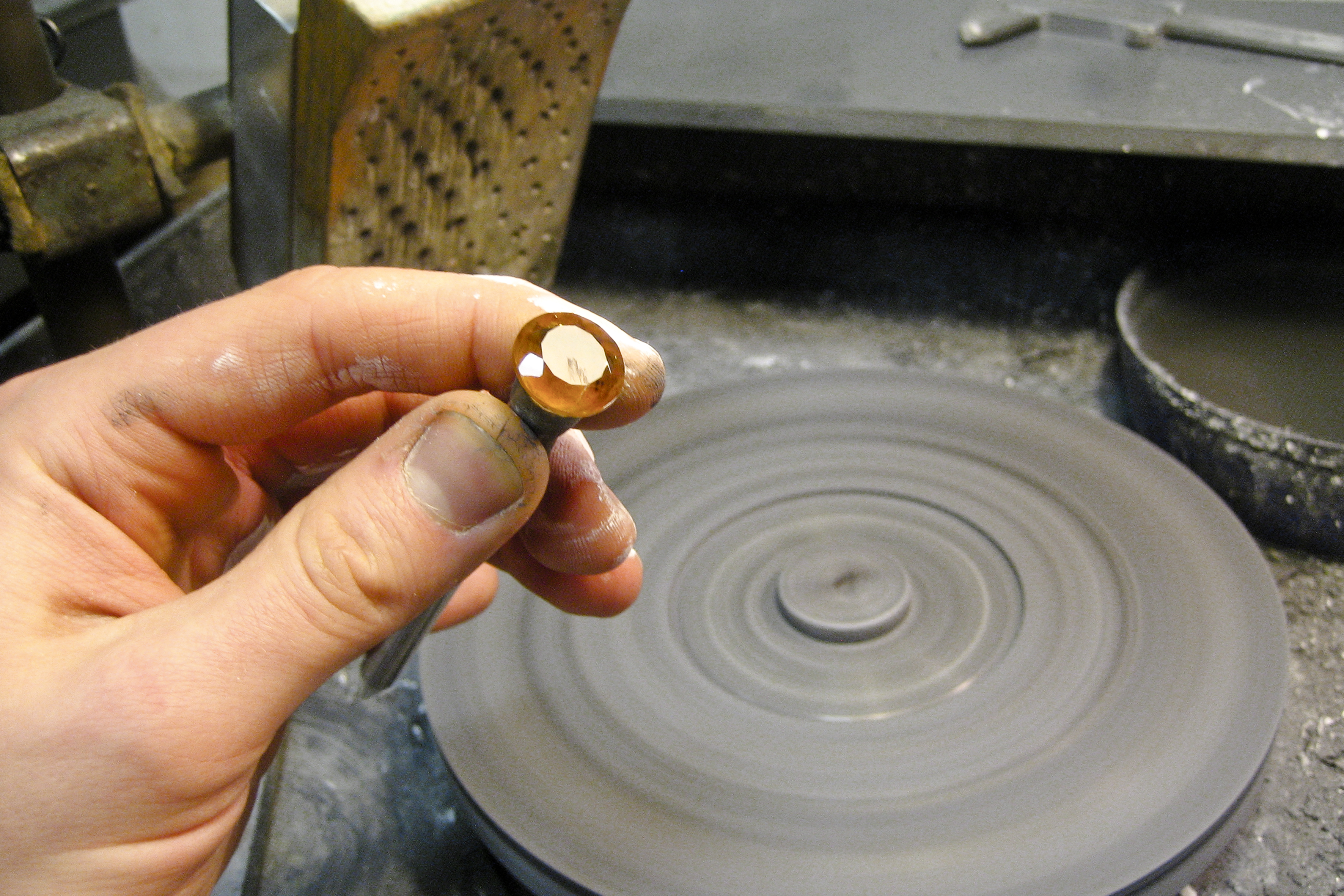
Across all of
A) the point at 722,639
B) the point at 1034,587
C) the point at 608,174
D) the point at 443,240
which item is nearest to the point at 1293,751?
the point at 1034,587

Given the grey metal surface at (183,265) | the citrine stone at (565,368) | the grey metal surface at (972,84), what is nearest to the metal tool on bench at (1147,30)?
the grey metal surface at (972,84)

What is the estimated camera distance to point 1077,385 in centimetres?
128

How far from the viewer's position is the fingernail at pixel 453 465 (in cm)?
52

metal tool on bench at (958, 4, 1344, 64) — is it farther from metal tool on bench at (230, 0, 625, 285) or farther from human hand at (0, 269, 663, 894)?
human hand at (0, 269, 663, 894)

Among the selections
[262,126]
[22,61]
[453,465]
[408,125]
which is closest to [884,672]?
[453,465]

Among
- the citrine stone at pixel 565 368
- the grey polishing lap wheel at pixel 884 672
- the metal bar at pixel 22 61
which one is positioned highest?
the metal bar at pixel 22 61

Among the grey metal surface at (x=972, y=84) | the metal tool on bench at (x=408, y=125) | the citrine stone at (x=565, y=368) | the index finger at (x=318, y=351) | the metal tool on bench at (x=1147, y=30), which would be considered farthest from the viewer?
the metal tool on bench at (x=1147, y=30)

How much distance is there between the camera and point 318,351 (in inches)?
24.7

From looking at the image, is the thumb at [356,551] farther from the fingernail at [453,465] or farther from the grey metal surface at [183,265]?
the grey metal surface at [183,265]

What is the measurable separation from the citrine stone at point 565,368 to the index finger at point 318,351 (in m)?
0.10

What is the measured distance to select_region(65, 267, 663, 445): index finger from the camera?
1.99 ft

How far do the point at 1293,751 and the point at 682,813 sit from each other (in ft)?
1.64

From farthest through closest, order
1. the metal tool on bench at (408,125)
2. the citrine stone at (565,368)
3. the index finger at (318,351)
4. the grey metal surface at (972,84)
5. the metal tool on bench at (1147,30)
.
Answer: the metal tool on bench at (1147,30)
the grey metal surface at (972,84)
the metal tool on bench at (408,125)
the index finger at (318,351)
the citrine stone at (565,368)

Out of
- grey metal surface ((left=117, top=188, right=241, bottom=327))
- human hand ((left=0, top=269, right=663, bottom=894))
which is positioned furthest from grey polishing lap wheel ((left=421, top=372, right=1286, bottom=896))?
grey metal surface ((left=117, top=188, right=241, bottom=327))
